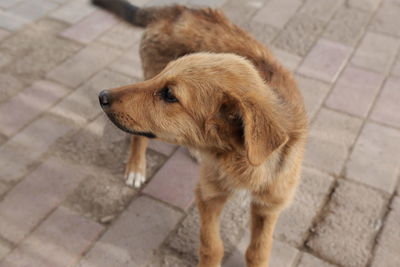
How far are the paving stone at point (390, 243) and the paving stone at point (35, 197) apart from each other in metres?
2.46

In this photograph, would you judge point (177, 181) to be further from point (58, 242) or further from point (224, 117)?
Answer: point (224, 117)

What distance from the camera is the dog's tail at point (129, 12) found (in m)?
4.12

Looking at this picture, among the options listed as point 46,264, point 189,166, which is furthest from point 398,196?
point 46,264

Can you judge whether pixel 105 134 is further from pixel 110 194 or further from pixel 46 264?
pixel 46 264

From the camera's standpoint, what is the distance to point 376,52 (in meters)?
5.67

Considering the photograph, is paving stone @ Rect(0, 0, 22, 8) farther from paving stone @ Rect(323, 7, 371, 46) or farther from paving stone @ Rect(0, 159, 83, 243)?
paving stone @ Rect(323, 7, 371, 46)

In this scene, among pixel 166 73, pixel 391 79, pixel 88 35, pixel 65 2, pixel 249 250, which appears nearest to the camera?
pixel 166 73

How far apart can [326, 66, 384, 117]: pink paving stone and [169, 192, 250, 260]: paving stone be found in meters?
1.65

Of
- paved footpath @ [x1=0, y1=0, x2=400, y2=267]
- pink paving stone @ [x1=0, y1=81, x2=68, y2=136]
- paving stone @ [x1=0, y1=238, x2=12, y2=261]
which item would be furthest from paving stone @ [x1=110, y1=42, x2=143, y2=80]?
paving stone @ [x1=0, y1=238, x2=12, y2=261]

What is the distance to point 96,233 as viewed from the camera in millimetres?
3848

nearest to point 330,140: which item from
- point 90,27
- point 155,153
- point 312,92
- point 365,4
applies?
point 312,92

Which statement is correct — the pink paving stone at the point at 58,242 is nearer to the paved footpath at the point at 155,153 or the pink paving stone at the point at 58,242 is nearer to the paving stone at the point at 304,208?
the paved footpath at the point at 155,153

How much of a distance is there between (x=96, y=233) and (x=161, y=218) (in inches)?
20.2

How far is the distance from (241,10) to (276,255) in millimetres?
3519
